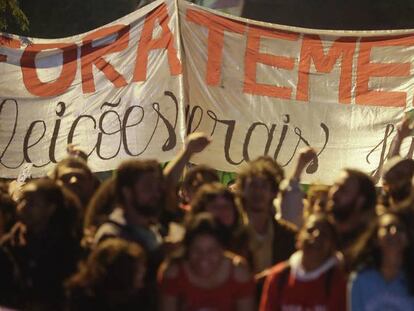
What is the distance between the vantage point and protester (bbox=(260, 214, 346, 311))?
5539 millimetres

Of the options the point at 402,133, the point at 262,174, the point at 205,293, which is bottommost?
the point at 205,293

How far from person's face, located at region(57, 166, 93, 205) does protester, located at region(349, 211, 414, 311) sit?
6.22ft

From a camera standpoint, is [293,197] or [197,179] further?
[197,179]

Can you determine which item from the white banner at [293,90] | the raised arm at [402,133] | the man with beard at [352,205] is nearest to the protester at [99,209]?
the man with beard at [352,205]

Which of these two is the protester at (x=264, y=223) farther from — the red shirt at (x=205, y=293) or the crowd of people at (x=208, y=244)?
the red shirt at (x=205, y=293)

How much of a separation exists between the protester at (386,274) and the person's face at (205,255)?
0.61 metres

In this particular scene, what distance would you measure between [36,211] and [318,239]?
1.39 meters

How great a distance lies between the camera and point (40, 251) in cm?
596

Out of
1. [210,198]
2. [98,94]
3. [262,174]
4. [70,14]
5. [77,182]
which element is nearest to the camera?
[210,198]

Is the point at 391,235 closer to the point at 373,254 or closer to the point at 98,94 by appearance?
the point at 373,254

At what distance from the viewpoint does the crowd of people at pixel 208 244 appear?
18.1 feet

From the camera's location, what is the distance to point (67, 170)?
22.9 ft

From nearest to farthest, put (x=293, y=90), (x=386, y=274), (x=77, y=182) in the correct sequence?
(x=386, y=274)
(x=77, y=182)
(x=293, y=90)

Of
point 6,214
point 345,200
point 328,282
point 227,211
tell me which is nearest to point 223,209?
point 227,211
